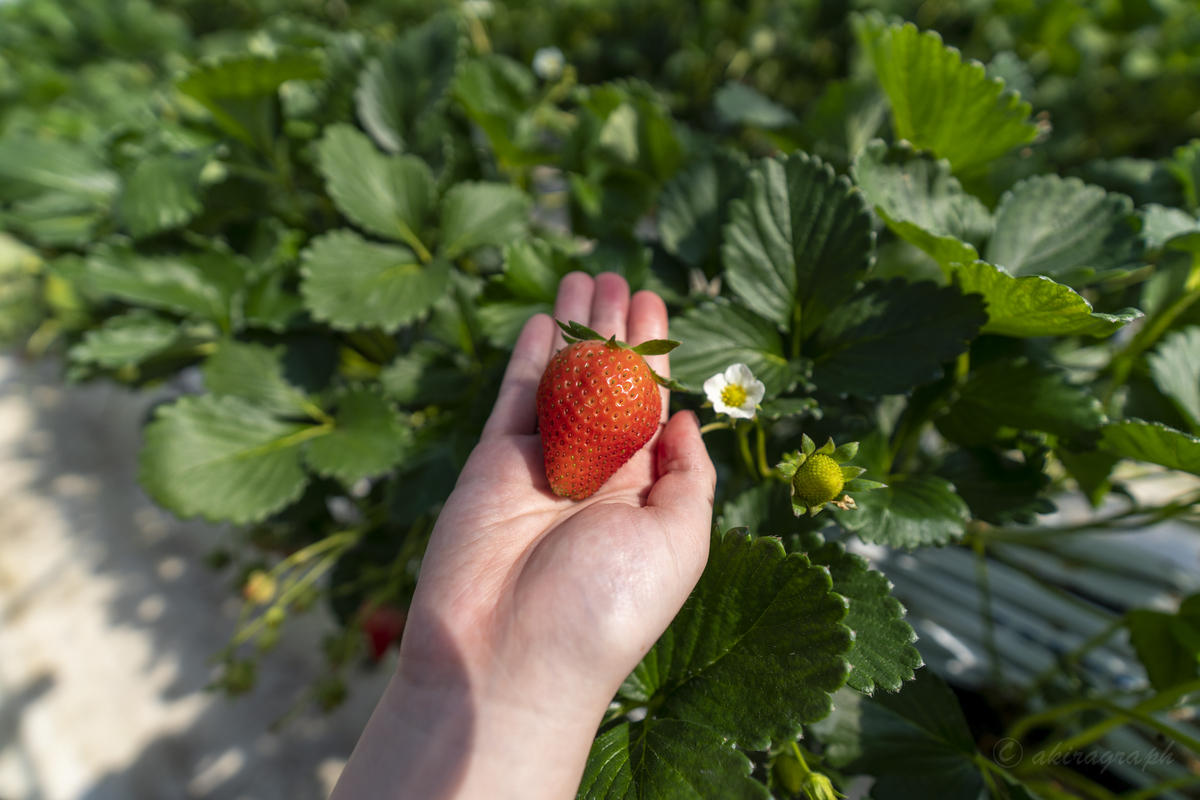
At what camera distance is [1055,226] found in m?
0.67

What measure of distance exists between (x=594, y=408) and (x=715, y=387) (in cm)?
13

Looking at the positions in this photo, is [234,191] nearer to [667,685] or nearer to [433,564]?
[433,564]

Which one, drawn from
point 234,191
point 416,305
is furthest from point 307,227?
point 416,305

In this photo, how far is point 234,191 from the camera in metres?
1.05

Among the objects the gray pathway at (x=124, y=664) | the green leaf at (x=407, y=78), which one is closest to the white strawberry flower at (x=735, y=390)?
the green leaf at (x=407, y=78)

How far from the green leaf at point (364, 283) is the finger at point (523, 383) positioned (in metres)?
0.18

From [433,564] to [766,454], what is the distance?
390mm

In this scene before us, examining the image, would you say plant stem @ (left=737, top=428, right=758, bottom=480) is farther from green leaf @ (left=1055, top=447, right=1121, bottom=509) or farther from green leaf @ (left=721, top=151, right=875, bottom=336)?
green leaf @ (left=1055, top=447, right=1121, bottom=509)

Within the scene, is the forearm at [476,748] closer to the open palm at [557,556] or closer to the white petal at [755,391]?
the open palm at [557,556]

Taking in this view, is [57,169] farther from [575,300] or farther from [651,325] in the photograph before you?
[651,325]

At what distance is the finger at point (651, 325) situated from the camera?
67 centimetres

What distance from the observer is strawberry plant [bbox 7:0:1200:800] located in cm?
57

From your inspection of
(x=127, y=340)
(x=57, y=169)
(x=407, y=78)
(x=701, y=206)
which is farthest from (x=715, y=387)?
(x=57, y=169)

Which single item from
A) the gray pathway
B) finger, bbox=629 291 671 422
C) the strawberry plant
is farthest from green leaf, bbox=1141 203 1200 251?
the gray pathway
